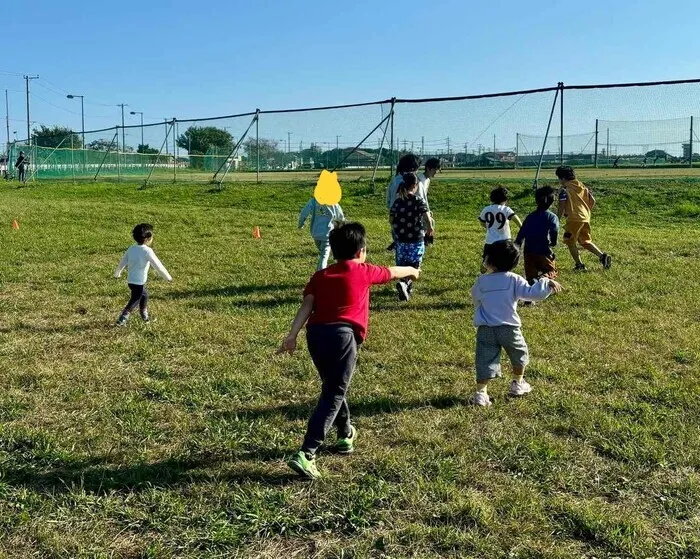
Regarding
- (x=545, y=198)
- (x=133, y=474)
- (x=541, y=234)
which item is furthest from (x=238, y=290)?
(x=133, y=474)

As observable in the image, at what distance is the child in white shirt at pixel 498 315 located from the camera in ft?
15.6

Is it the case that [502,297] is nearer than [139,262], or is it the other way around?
[502,297]

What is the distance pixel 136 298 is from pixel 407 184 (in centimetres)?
338

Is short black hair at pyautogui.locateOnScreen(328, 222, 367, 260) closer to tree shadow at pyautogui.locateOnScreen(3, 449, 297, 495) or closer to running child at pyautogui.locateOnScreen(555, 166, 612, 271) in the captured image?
tree shadow at pyautogui.locateOnScreen(3, 449, 297, 495)

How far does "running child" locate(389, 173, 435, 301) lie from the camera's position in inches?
315

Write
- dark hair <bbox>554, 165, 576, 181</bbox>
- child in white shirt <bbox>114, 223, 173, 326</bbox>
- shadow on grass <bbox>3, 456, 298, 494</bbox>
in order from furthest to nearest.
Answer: dark hair <bbox>554, 165, 576, 181</bbox> → child in white shirt <bbox>114, 223, 173, 326</bbox> → shadow on grass <bbox>3, 456, 298, 494</bbox>

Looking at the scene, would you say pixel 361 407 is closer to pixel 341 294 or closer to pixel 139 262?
pixel 341 294

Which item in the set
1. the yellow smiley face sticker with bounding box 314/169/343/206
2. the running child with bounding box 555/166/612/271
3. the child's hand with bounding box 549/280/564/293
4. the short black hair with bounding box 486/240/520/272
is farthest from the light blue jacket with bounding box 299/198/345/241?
the child's hand with bounding box 549/280/564/293

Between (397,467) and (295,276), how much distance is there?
622cm

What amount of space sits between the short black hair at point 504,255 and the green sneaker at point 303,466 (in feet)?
6.79

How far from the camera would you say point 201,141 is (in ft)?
112

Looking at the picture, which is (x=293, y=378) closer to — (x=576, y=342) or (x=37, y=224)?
(x=576, y=342)

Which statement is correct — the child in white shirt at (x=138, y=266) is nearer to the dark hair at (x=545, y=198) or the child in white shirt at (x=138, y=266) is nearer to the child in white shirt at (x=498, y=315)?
the child in white shirt at (x=498, y=315)

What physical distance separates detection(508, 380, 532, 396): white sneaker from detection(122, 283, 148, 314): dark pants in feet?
13.5
